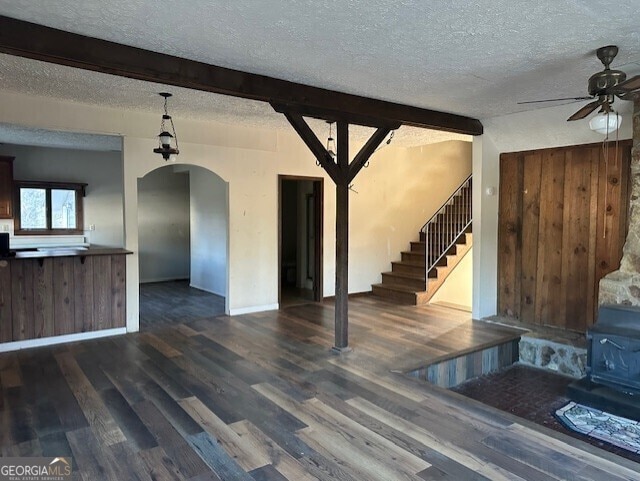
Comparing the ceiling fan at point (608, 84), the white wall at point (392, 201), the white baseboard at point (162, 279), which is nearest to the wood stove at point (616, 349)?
the ceiling fan at point (608, 84)

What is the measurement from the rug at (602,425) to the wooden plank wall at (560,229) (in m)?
1.74

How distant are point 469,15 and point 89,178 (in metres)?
7.79

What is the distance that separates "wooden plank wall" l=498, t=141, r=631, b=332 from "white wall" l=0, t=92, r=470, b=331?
91.4 inches

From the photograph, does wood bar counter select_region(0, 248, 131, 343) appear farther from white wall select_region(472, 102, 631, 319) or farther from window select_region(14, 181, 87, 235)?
white wall select_region(472, 102, 631, 319)

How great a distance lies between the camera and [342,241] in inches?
189

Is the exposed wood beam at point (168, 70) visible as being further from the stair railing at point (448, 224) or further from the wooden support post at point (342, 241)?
the stair railing at point (448, 224)

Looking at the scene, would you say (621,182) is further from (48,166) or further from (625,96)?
(48,166)

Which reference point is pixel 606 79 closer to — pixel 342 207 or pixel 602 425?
pixel 342 207

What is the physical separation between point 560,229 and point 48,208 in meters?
8.53

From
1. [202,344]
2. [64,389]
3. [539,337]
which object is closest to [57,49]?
[64,389]

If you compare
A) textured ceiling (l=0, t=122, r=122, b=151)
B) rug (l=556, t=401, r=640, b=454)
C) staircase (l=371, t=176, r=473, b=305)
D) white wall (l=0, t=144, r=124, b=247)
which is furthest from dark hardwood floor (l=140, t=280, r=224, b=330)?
rug (l=556, t=401, r=640, b=454)

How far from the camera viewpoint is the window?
788 cm

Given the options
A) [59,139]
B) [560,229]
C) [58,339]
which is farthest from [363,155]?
[59,139]

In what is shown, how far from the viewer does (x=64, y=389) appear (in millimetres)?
3732
